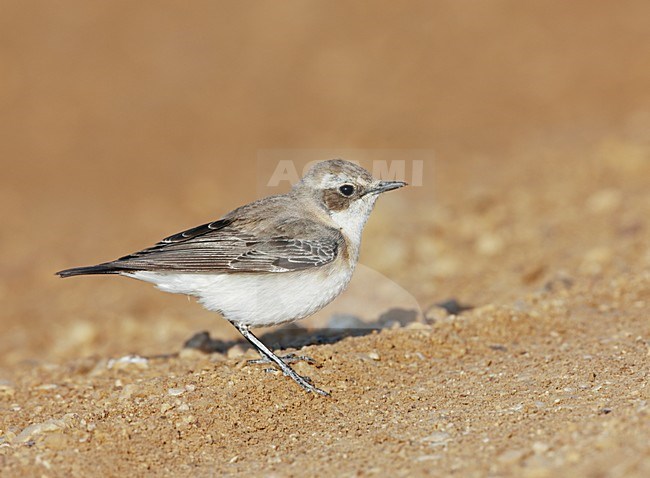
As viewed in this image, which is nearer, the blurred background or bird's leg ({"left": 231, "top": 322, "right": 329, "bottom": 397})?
bird's leg ({"left": 231, "top": 322, "right": 329, "bottom": 397})

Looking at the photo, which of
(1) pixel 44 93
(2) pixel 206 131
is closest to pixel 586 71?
(2) pixel 206 131

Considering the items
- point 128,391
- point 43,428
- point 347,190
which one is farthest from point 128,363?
point 347,190

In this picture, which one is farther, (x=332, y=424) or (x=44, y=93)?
(x=44, y=93)

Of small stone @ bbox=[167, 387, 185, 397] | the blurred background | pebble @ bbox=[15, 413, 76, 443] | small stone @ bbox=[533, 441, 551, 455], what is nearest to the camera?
small stone @ bbox=[533, 441, 551, 455]

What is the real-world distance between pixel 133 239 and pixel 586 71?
1059 centimetres

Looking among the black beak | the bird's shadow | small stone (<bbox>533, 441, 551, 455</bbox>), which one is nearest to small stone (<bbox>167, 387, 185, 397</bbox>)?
the bird's shadow

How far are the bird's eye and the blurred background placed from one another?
2.73m

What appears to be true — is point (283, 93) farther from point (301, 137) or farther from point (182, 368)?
point (182, 368)

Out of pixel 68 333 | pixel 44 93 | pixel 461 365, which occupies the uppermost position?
pixel 44 93

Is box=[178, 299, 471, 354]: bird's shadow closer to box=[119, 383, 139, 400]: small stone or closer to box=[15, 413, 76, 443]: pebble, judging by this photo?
box=[119, 383, 139, 400]: small stone

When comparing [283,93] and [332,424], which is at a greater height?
[283,93]

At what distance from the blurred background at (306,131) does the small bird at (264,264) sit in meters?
2.29

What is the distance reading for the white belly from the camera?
6.94 meters

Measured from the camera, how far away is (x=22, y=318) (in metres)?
11.8
